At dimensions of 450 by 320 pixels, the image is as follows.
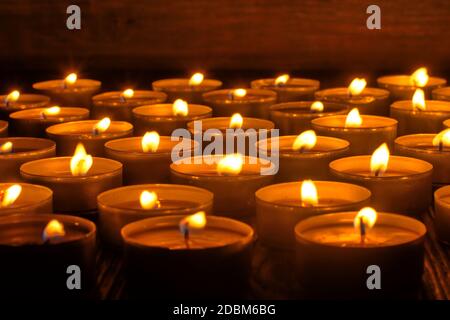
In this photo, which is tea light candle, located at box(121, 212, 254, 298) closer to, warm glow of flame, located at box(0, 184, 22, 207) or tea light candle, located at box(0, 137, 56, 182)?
warm glow of flame, located at box(0, 184, 22, 207)

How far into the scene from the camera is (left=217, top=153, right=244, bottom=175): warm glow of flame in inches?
62.4

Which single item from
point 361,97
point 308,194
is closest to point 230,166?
point 308,194

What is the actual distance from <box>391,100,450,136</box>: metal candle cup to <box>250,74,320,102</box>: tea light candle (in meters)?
0.29

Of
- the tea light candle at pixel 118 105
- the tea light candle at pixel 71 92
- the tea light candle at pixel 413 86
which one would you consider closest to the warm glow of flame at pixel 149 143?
the tea light candle at pixel 118 105

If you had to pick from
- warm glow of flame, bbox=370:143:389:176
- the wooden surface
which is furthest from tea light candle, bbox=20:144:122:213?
the wooden surface

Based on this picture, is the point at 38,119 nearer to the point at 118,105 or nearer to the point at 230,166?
the point at 118,105

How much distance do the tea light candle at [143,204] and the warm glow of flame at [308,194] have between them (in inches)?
5.8

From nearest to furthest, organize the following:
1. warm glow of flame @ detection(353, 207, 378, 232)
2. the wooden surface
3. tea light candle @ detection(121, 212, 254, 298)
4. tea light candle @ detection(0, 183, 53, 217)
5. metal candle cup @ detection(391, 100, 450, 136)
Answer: tea light candle @ detection(121, 212, 254, 298) < warm glow of flame @ detection(353, 207, 378, 232) < tea light candle @ detection(0, 183, 53, 217) < metal candle cup @ detection(391, 100, 450, 136) < the wooden surface

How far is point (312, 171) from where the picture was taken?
1670 millimetres

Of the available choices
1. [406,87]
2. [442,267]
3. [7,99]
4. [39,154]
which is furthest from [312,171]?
[7,99]

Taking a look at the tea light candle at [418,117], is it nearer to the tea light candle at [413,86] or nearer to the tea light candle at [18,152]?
the tea light candle at [413,86]

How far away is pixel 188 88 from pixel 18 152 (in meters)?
0.62

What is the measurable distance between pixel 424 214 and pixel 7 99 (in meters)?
1.10
